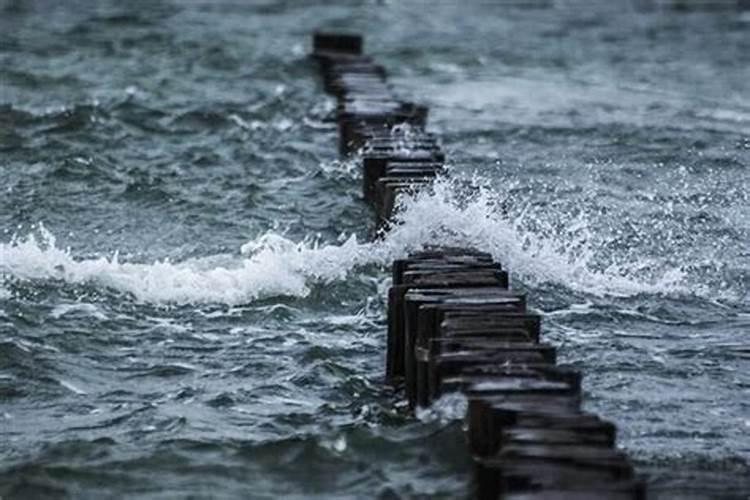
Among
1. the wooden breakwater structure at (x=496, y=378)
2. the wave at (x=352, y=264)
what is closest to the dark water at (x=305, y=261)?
the wave at (x=352, y=264)

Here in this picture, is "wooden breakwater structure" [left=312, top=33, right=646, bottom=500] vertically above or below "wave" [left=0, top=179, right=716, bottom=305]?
above

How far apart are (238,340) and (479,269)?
6.02ft

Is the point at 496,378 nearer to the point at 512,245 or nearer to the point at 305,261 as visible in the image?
the point at 512,245

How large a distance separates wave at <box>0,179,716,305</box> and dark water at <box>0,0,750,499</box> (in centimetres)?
3

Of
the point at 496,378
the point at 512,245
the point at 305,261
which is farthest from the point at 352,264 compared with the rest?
the point at 496,378

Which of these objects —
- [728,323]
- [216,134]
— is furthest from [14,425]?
[216,134]

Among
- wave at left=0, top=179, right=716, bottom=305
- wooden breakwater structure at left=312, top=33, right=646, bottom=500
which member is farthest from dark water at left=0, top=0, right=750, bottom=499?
wooden breakwater structure at left=312, top=33, right=646, bottom=500

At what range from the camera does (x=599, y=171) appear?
19062mm

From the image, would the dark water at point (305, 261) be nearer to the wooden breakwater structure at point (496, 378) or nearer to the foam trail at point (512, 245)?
the foam trail at point (512, 245)

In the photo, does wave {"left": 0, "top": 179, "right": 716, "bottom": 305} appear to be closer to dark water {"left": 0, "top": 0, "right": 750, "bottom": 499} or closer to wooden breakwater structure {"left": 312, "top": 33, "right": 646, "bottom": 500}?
dark water {"left": 0, "top": 0, "right": 750, "bottom": 499}

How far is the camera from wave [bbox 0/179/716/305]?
1422cm

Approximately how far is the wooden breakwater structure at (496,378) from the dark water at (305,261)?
40 centimetres

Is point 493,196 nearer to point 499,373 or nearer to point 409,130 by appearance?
point 409,130

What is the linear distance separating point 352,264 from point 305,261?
332 mm
